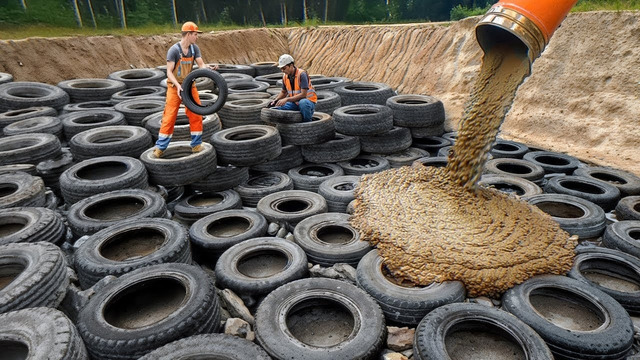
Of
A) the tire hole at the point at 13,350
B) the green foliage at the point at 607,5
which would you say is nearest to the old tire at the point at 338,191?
the tire hole at the point at 13,350

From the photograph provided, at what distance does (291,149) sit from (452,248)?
459 centimetres

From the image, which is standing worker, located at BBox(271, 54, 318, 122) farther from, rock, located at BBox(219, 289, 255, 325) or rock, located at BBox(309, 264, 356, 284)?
rock, located at BBox(219, 289, 255, 325)

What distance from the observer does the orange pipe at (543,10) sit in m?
4.23

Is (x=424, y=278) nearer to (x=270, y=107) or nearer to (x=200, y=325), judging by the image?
(x=200, y=325)

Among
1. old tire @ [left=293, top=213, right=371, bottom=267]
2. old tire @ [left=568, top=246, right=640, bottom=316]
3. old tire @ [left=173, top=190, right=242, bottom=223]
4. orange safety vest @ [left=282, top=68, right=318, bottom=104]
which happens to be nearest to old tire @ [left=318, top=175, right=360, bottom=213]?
old tire @ [left=293, top=213, right=371, bottom=267]

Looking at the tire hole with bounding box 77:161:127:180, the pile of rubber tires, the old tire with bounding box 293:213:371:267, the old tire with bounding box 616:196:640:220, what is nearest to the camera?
the pile of rubber tires

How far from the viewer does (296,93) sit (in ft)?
28.2

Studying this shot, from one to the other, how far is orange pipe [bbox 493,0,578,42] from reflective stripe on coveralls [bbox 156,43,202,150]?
5620 millimetres

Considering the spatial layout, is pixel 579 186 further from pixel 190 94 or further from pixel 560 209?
pixel 190 94

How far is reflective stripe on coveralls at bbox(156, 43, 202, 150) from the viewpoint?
6934mm

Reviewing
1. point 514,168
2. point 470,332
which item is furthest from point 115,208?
point 514,168

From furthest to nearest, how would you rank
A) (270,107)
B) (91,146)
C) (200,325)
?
(270,107) → (91,146) → (200,325)

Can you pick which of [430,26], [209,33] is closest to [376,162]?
[430,26]

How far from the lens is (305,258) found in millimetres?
4887
